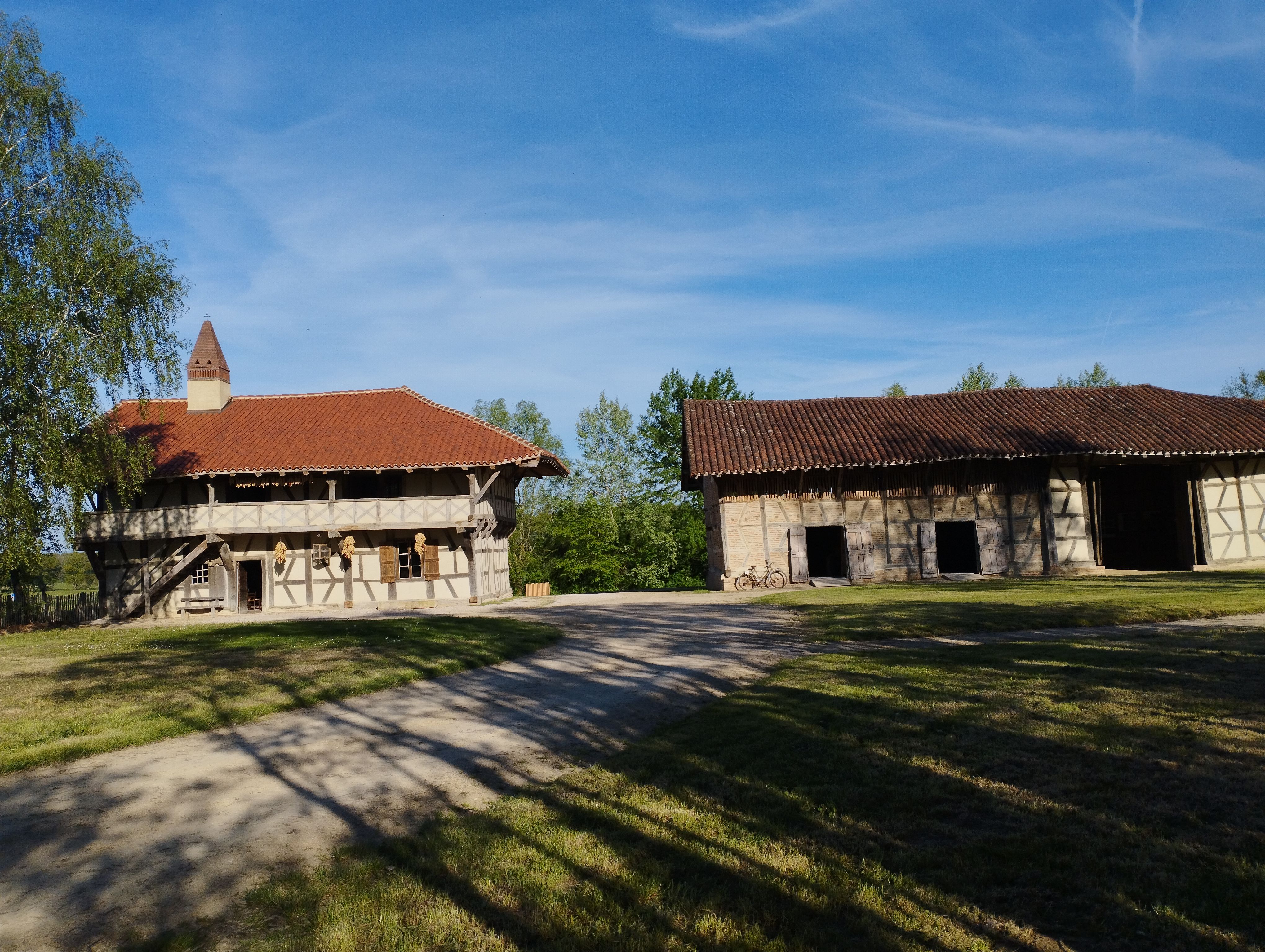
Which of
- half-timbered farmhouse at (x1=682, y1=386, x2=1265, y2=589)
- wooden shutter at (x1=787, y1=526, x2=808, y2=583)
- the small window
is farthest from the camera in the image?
the small window

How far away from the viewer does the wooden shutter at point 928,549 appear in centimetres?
2631

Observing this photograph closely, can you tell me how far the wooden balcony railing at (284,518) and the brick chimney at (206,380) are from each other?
5396 mm

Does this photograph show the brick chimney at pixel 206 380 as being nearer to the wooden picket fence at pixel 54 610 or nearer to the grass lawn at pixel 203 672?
the wooden picket fence at pixel 54 610

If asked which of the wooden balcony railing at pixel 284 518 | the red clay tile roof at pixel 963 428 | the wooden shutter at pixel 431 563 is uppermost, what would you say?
the red clay tile roof at pixel 963 428

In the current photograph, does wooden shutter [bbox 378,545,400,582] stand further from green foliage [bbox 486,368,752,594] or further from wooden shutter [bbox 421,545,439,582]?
green foliage [bbox 486,368,752,594]

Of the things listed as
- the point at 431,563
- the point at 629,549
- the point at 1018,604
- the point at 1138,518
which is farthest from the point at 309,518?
the point at 1138,518

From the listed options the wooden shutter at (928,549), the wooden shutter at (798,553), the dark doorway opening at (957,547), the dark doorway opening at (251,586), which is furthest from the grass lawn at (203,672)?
the dark doorway opening at (957,547)

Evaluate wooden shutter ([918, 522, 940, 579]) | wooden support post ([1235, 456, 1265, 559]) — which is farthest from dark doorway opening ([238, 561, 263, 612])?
wooden support post ([1235, 456, 1265, 559])

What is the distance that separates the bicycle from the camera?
2639cm

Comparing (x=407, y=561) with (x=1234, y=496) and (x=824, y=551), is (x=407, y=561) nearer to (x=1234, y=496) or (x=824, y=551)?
(x=824, y=551)

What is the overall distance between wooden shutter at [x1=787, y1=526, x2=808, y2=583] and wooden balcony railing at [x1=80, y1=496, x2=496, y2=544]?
9472 millimetres

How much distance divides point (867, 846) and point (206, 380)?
101ft

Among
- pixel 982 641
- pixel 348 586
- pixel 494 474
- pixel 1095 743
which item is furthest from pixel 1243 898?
pixel 348 586

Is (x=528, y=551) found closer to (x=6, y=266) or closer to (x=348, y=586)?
(x=348, y=586)
